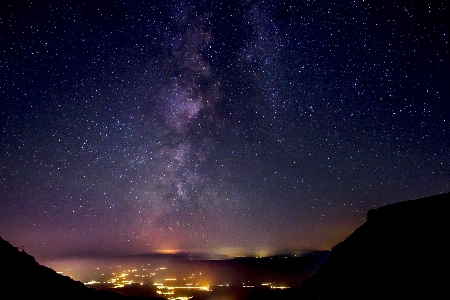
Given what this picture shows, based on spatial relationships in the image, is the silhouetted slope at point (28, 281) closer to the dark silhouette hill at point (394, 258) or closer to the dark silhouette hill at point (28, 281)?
the dark silhouette hill at point (28, 281)

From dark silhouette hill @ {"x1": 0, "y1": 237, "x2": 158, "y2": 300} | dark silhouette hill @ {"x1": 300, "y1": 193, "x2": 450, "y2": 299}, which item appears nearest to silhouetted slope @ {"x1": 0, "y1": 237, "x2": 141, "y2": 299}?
dark silhouette hill @ {"x1": 0, "y1": 237, "x2": 158, "y2": 300}

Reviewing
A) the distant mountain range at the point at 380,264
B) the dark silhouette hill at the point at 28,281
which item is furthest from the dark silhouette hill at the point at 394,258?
the dark silhouette hill at the point at 28,281

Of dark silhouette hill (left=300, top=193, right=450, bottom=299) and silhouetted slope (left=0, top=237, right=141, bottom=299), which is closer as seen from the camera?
dark silhouette hill (left=300, top=193, right=450, bottom=299)

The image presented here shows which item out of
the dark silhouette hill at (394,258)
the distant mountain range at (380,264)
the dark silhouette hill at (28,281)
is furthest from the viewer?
the dark silhouette hill at (28,281)

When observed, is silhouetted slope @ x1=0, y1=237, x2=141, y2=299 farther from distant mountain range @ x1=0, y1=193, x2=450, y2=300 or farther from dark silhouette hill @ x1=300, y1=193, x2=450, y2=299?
dark silhouette hill @ x1=300, y1=193, x2=450, y2=299

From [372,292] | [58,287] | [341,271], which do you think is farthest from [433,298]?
[58,287]

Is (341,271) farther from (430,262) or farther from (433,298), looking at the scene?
(433,298)

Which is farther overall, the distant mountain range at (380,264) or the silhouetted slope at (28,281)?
the silhouetted slope at (28,281)
